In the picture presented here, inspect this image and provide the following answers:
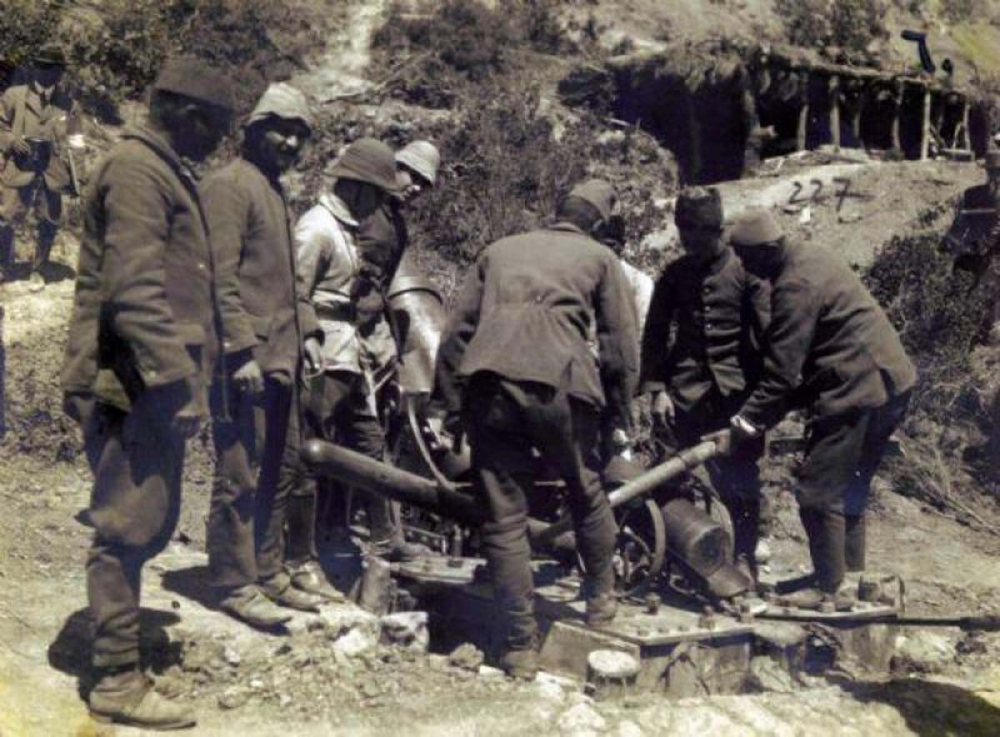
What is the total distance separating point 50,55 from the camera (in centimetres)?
1195

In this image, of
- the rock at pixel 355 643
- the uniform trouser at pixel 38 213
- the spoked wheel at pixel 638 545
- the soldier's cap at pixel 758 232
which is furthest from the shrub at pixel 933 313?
the uniform trouser at pixel 38 213

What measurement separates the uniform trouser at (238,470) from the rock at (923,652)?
3.25m

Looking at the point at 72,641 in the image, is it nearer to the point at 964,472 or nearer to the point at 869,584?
the point at 869,584

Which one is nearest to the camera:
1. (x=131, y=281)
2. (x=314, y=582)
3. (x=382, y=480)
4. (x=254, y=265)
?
(x=131, y=281)

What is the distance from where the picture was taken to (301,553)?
17.2ft

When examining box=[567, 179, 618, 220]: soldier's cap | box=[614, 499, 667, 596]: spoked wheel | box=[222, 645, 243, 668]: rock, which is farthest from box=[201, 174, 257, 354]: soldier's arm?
box=[614, 499, 667, 596]: spoked wheel

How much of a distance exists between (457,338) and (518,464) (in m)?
0.63

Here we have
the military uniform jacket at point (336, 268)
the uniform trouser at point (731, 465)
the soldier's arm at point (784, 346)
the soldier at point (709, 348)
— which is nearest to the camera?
the military uniform jacket at point (336, 268)

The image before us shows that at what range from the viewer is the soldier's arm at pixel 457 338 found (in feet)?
15.5

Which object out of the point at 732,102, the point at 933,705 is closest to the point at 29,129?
the point at 933,705

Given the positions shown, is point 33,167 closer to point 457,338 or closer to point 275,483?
point 275,483

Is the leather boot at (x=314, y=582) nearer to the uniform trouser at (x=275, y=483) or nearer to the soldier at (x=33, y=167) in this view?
the uniform trouser at (x=275, y=483)

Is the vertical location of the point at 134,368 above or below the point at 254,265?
below

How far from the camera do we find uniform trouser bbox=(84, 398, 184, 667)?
12.0 feet
